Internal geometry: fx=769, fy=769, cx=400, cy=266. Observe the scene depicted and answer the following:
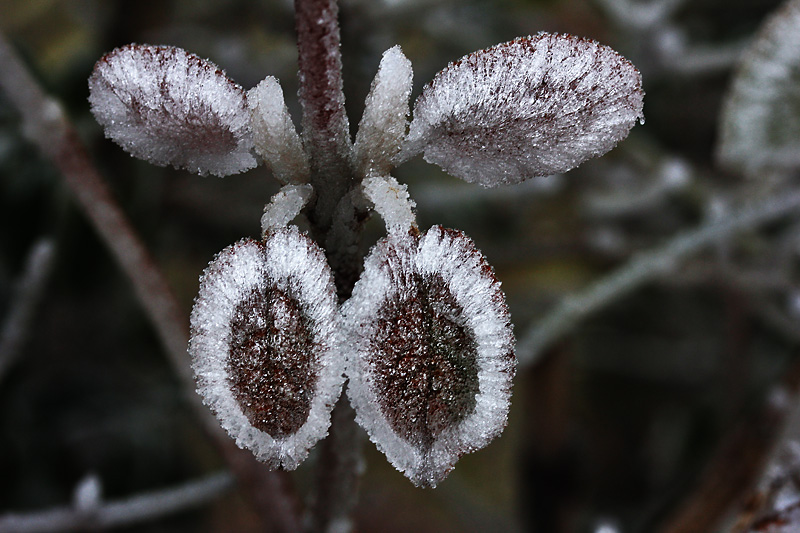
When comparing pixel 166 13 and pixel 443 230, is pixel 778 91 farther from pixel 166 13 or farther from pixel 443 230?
Result: pixel 166 13

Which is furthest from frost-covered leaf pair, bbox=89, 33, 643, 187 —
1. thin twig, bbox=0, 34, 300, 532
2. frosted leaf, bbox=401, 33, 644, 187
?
thin twig, bbox=0, 34, 300, 532

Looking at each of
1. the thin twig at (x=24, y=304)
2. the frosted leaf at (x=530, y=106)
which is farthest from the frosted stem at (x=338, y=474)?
the thin twig at (x=24, y=304)

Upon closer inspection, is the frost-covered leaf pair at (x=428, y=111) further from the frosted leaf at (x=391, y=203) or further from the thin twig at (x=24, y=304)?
the thin twig at (x=24, y=304)

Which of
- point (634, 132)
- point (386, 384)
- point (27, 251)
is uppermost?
point (27, 251)

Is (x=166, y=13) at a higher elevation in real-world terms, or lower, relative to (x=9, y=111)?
higher

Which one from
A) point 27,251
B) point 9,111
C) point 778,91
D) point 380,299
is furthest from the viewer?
point 27,251

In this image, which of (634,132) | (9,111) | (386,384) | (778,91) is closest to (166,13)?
(9,111)

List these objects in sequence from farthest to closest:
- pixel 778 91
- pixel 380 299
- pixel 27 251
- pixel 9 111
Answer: pixel 27 251 < pixel 9 111 < pixel 778 91 < pixel 380 299
